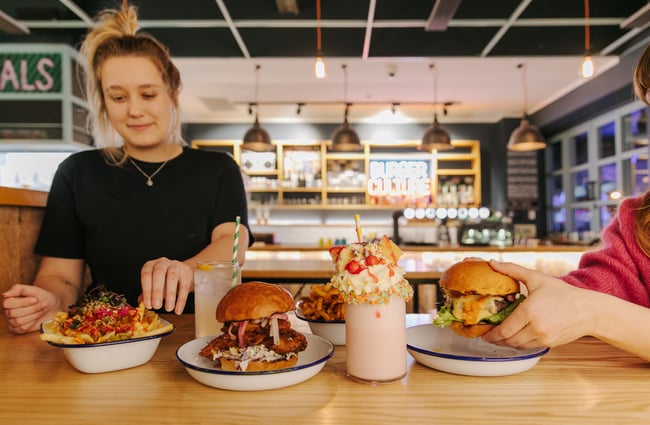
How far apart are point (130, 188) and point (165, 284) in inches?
27.3

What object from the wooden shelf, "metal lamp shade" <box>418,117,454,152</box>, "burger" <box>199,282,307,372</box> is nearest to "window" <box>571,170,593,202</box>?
the wooden shelf

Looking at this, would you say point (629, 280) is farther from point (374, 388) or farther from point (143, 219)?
point (143, 219)

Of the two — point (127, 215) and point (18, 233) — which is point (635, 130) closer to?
point (127, 215)

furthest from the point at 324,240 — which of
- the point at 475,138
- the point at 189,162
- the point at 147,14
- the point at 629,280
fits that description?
the point at 629,280

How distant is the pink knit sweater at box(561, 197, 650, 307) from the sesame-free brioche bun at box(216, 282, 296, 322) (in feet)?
2.62

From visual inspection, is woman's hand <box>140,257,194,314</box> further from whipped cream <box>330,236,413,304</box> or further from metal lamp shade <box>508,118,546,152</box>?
metal lamp shade <box>508,118,546,152</box>

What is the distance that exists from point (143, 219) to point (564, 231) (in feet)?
24.6

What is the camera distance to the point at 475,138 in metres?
8.19

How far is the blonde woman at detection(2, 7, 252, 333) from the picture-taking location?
4.98ft

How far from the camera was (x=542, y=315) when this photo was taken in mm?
886

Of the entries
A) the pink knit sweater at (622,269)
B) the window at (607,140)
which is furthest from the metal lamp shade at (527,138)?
the pink knit sweater at (622,269)

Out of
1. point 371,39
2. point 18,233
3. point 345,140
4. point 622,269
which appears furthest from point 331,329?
point 345,140

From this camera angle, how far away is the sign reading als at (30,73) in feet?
15.3

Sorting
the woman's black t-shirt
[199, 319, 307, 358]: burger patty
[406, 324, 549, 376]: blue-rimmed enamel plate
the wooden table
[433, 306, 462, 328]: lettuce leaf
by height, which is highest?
the woman's black t-shirt
